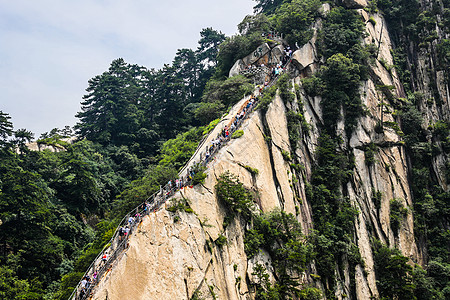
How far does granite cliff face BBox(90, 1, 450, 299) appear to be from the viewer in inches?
773

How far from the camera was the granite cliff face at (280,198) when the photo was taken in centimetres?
1964

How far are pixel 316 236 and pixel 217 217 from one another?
10.7 m

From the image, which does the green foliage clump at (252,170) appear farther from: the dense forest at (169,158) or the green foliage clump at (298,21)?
the green foliage clump at (298,21)

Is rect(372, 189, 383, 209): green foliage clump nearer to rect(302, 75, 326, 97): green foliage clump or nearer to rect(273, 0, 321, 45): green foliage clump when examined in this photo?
rect(302, 75, 326, 97): green foliage clump

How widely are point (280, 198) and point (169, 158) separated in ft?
42.1

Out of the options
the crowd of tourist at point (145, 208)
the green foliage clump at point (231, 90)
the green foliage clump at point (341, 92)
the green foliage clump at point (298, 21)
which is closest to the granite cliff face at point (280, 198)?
the crowd of tourist at point (145, 208)

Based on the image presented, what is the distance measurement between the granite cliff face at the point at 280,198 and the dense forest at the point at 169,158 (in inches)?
47.2

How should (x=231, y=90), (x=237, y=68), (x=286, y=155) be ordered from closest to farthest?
(x=286, y=155) → (x=231, y=90) → (x=237, y=68)

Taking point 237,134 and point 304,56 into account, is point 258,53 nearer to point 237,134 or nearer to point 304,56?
point 304,56

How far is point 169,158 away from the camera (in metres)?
37.3

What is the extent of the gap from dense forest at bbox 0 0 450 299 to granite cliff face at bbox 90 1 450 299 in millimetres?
1200

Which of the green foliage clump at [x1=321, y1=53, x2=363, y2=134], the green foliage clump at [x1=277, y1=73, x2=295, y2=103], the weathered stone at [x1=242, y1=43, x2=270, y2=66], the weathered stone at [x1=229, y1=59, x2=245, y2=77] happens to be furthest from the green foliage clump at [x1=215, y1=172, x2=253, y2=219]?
the weathered stone at [x1=242, y1=43, x2=270, y2=66]

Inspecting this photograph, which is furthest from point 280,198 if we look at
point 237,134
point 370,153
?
point 370,153

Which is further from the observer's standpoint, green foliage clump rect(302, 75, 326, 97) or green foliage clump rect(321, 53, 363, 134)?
green foliage clump rect(302, 75, 326, 97)
